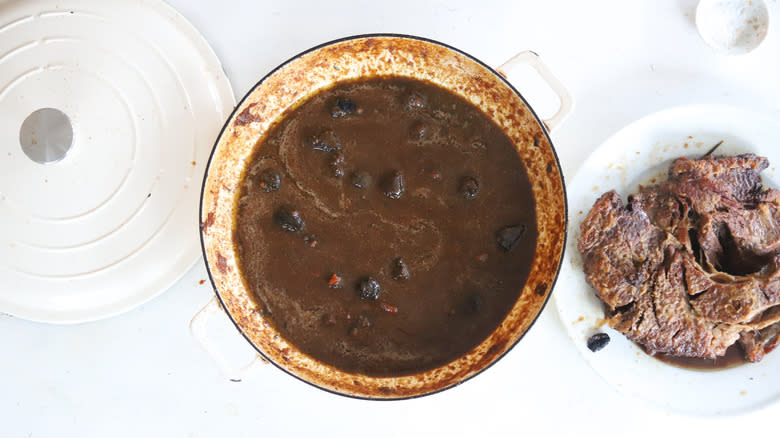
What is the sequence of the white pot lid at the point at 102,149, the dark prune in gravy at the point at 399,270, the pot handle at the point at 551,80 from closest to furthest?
1. the pot handle at the point at 551,80
2. the dark prune in gravy at the point at 399,270
3. the white pot lid at the point at 102,149

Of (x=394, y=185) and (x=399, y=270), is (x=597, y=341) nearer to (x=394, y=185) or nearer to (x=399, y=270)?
(x=399, y=270)

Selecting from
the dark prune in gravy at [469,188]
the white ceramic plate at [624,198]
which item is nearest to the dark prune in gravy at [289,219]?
the dark prune in gravy at [469,188]

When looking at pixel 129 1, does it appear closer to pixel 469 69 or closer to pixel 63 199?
pixel 63 199

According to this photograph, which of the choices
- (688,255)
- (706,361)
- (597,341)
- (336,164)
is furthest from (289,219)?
(706,361)

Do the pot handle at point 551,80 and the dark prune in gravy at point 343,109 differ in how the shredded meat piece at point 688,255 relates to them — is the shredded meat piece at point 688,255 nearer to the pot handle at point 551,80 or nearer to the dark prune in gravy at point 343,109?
the pot handle at point 551,80

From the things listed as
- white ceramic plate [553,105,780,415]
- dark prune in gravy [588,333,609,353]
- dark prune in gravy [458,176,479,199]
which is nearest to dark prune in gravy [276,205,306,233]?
dark prune in gravy [458,176,479,199]

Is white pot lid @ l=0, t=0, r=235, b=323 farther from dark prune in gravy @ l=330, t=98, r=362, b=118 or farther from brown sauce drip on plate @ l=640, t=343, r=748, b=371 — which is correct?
brown sauce drip on plate @ l=640, t=343, r=748, b=371
